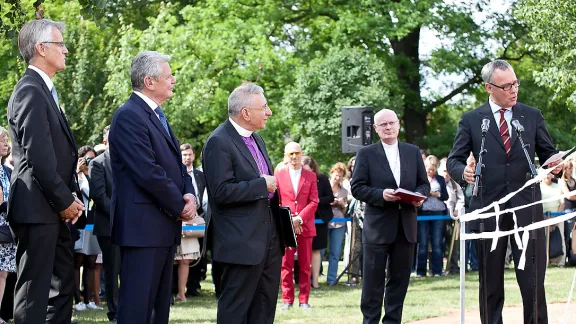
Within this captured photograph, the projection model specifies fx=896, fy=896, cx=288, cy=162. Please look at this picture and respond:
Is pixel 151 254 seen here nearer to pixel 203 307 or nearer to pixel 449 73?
pixel 203 307

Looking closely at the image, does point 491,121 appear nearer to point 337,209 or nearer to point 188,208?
point 188,208

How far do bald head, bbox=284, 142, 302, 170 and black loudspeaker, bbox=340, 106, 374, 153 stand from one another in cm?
367

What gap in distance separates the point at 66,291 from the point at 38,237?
1.82 feet

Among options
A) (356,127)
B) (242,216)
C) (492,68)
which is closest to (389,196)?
(492,68)

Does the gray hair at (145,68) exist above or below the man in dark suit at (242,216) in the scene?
above

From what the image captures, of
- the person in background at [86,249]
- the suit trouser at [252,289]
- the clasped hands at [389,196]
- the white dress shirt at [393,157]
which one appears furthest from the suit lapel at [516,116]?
the person in background at [86,249]

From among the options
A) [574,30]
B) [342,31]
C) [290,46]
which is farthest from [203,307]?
[290,46]

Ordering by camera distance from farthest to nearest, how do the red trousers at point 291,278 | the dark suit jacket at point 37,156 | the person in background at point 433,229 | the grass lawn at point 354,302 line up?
the person in background at point 433,229
the red trousers at point 291,278
the grass lawn at point 354,302
the dark suit jacket at point 37,156

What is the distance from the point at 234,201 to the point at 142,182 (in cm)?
82

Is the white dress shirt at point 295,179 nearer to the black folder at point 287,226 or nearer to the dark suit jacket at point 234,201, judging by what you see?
the black folder at point 287,226

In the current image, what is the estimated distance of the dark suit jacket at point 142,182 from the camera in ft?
20.1

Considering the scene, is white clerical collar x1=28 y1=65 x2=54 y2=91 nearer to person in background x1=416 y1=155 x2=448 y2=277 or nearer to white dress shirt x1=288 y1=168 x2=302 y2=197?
white dress shirt x1=288 y1=168 x2=302 y2=197

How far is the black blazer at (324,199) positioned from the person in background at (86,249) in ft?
13.0

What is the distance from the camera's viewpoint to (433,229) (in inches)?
644
